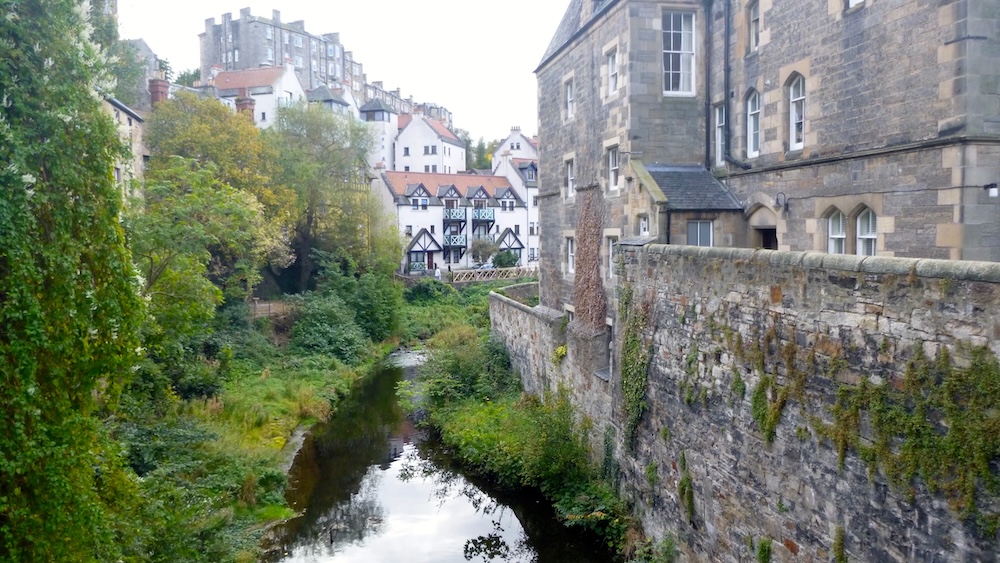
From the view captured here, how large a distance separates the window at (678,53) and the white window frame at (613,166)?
1.81 metres

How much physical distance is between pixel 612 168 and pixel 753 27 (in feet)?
14.1

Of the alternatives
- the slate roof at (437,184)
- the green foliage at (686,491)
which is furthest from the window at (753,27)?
the slate roof at (437,184)

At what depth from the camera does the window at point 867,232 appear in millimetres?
12320

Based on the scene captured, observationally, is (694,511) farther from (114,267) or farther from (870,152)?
(114,267)

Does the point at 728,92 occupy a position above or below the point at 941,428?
above

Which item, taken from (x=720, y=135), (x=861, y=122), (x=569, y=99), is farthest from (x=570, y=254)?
(x=861, y=122)

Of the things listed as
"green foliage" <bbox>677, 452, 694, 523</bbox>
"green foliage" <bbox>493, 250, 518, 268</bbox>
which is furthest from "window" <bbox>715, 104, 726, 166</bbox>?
"green foliage" <bbox>493, 250, 518, 268</bbox>

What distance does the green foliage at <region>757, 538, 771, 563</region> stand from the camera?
8.80 meters

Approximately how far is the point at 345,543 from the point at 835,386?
10773mm

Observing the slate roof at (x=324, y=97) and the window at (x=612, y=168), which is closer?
the window at (x=612, y=168)

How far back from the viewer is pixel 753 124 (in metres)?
15.4

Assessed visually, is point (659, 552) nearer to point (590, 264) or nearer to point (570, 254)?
point (590, 264)

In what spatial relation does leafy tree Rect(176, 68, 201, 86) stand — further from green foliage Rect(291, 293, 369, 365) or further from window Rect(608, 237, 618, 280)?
window Rect(608, 237, 618, 280)

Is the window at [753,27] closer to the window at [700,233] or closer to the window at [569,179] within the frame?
the window at [700,233]
